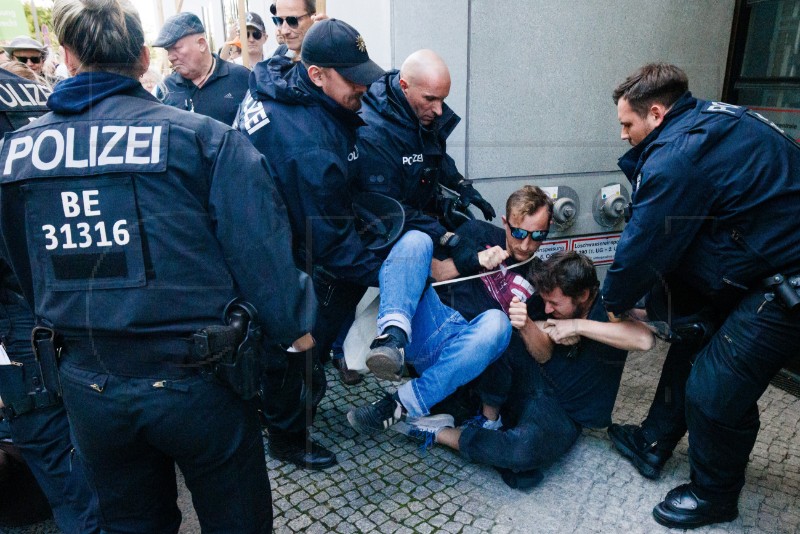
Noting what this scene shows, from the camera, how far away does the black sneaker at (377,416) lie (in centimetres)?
287

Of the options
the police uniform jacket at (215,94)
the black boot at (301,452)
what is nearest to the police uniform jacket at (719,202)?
the black boot at (301,452)

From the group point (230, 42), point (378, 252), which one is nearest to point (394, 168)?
point (378, 252)

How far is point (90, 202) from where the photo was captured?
5.21 feet

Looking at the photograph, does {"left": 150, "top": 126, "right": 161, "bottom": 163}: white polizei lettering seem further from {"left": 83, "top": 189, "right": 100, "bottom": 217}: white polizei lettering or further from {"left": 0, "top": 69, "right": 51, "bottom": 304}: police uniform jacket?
{"left": 0, "top": 69, "right": 51, "bottom": 304}: police uniform jacket

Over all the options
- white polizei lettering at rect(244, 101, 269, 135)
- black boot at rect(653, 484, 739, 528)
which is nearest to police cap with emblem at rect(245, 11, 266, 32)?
white polizei lettering at rect(244, 101, 269, 135)

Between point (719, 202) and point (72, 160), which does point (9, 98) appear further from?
point (719, 202)

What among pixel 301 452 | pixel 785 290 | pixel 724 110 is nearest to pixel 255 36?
pixel 301 452

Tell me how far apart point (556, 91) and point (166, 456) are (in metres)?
3.65

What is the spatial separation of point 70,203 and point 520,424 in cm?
215

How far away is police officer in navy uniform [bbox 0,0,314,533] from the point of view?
159cm

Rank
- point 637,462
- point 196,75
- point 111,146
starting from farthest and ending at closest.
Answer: point 196,75, point 637,462, point 111,146

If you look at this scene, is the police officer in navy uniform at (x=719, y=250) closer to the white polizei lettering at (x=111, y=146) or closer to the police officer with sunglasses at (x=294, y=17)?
the white polizei lettering at (x=111, y=146)

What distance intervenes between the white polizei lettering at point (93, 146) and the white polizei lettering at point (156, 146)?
0.50 ft

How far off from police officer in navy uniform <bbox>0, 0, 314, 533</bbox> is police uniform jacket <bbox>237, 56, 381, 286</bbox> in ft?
2.49
